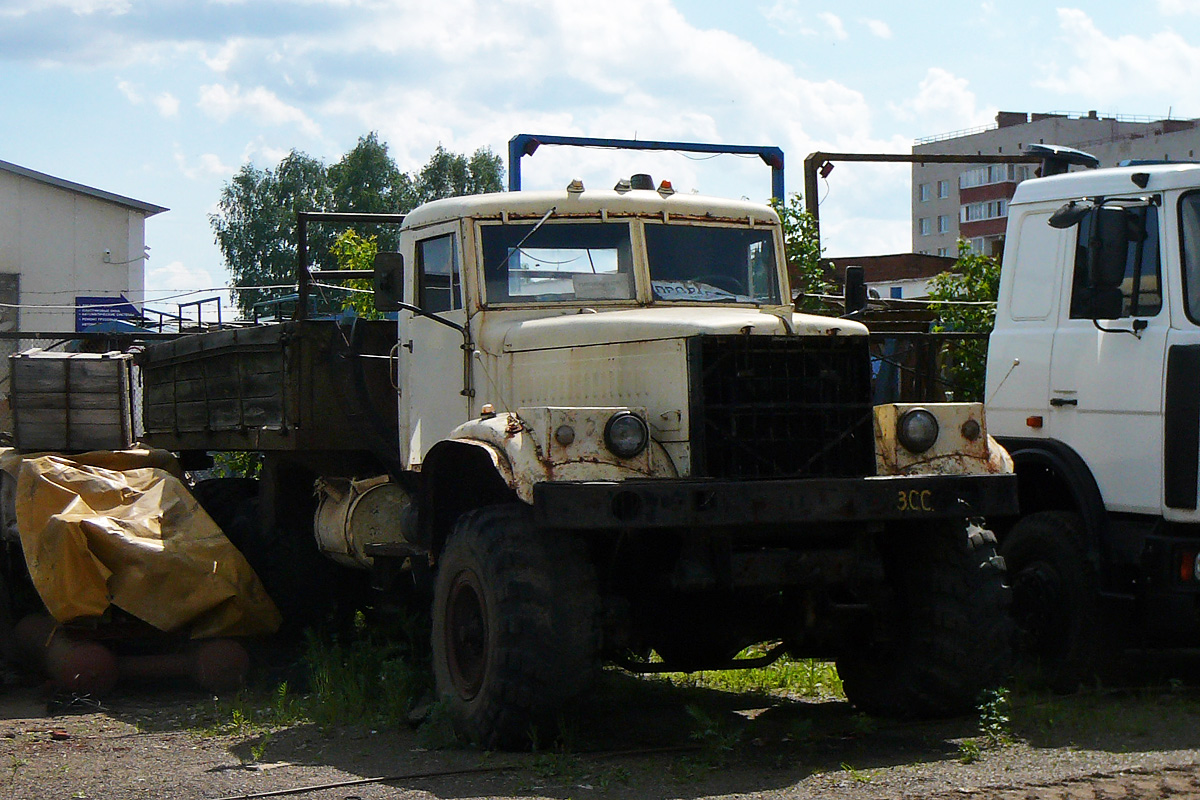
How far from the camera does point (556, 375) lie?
7.05m

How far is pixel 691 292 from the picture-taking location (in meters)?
7.66

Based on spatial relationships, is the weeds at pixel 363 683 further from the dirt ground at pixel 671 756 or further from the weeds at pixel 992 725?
the weeds at pixel 992 725

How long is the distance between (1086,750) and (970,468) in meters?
1.29

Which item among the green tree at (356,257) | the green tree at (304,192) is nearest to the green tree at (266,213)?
the green tree at (304,192)

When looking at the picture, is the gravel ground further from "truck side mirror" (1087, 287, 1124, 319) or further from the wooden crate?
the wooden crate

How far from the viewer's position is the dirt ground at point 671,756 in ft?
18.6

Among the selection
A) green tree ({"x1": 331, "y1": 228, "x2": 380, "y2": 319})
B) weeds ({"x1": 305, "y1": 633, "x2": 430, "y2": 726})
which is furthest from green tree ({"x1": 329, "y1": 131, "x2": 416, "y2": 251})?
weeds ({"x1": 305, "y1": 633, "x2": 430, "y2": 726})

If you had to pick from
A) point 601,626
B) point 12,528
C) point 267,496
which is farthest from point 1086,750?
point 12,528

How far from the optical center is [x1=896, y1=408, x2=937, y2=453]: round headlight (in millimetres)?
6621

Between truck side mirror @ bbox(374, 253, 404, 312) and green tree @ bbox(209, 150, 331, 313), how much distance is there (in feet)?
183

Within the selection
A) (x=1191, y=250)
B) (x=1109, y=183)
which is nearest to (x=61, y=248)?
(x=1109, y=183)

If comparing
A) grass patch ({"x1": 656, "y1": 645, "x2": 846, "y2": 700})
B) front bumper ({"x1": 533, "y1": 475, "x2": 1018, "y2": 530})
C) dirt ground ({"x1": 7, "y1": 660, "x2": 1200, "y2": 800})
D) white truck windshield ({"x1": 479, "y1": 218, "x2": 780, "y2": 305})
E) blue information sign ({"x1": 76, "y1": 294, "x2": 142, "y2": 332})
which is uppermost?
blue information sign ({"x1": 76, "y1": 294, "x2": 142, "y2": 332})

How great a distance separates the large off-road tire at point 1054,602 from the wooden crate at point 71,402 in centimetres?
636

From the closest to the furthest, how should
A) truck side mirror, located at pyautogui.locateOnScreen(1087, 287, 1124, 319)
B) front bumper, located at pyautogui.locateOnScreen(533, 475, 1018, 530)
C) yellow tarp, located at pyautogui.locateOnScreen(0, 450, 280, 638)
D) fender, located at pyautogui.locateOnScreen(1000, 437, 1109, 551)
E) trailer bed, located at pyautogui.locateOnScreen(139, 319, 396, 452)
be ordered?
front bumper, located at pyautogui.locateOnScreen(533, 475, 1018, 530) → truck side mirror, located at pyautogui.locateOnScreen(1087, 287, 1124, 319) → fender, located at pyautogui.locateOnScreen(1000, 437, 1109, 551) → yellow tarp, located at pyautogui.locateOnScreen(0, 450, 280, 638) → trailer bed, located at pyautogui.locateOnScreen(139, 319, 396, 452)
